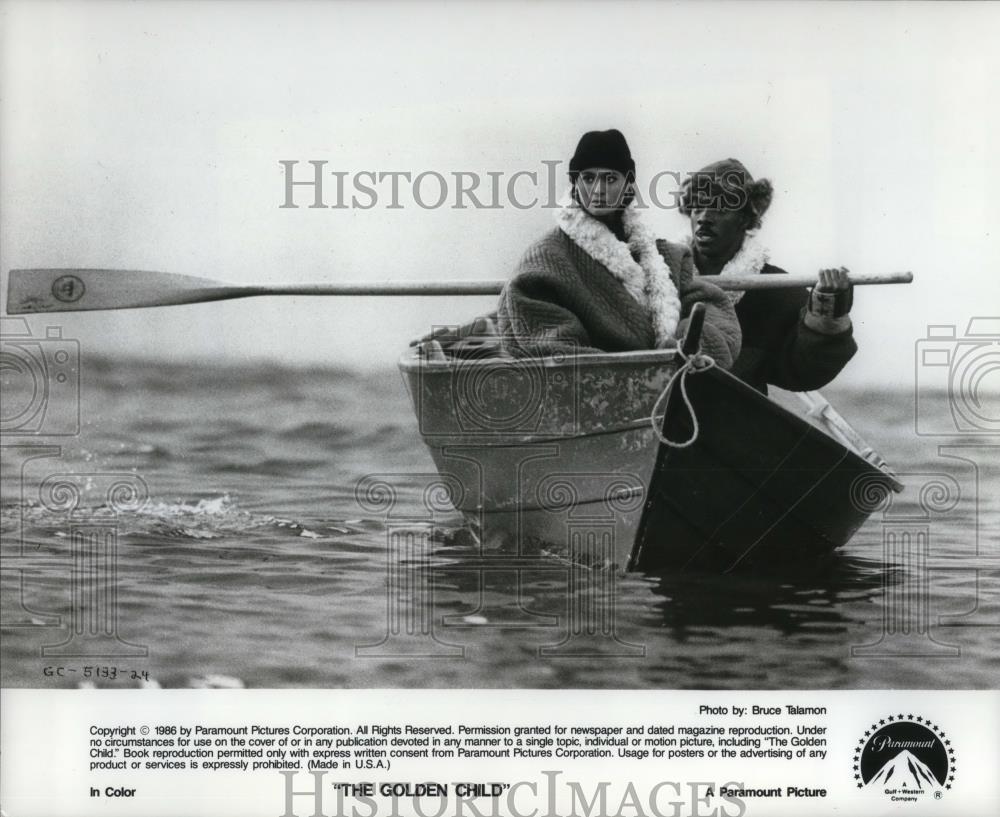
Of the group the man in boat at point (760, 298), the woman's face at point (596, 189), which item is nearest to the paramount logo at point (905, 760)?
the man in boat at point (760, 298)

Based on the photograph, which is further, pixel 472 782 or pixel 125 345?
pixel 125 345

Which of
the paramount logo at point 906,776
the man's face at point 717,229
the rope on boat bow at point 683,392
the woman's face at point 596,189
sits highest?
the woman's face at point 596,189

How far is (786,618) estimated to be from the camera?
4.10m

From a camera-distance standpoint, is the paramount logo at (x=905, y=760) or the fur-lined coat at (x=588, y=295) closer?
the paramount logo at (x=905, y=760)

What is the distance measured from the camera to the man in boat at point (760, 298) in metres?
4.21

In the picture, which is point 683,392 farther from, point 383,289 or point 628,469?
point 383,289

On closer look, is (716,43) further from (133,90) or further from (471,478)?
(133,90)

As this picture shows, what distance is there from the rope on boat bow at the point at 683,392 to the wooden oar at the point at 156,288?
504mm

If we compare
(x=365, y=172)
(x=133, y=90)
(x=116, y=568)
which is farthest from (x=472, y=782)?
(x=133, y=90)

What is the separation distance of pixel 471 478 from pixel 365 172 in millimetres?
996

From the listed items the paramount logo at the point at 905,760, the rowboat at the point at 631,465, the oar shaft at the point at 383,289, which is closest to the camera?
the paramount logo at the point at 905,760

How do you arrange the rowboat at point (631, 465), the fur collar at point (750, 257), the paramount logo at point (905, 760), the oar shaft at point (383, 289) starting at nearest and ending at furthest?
1. the paramount logo at point (905, 760)
2. the rowboat at point (631, 465)
3. the oar shaft at point (383, 289)
4. the fur collar at point (750, 257)

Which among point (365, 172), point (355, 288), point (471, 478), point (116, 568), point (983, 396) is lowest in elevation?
point (116, 568)

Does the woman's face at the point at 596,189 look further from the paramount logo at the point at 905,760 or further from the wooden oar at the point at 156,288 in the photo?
the paramount logo at the point at 905,760
